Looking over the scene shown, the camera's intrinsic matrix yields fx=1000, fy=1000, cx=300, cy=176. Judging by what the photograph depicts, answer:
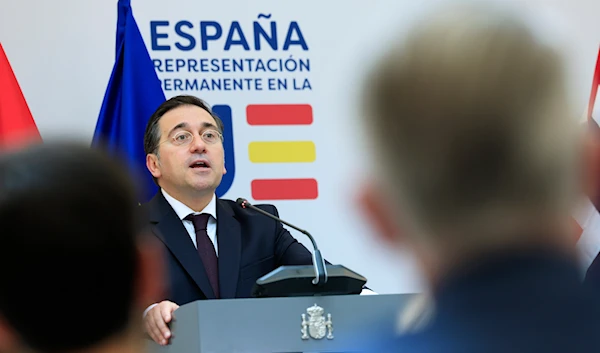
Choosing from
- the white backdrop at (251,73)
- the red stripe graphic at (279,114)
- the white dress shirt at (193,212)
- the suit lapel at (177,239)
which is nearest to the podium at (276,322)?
the suit lapel at (177,239)

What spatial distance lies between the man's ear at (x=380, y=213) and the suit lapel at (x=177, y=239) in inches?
99.4

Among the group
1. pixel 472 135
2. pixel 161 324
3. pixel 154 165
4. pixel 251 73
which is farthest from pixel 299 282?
pixel 251 73

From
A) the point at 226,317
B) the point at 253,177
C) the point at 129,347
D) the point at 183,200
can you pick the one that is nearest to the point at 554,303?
the point at 129,347

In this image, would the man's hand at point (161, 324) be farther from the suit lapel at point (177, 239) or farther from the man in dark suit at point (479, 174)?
the man in dark suit at point (479, 174)

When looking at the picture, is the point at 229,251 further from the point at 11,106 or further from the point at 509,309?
the point at 509,309

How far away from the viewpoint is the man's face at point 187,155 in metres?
3.85

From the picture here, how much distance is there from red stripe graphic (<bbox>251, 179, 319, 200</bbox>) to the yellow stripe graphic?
0.33ft

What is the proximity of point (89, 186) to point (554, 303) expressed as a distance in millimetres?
489

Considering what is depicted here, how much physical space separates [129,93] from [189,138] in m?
0.58

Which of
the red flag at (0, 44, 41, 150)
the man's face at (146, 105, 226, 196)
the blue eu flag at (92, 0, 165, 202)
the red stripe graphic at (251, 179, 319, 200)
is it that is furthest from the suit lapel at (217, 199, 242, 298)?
the red flag at (0, 44, 41, 150)

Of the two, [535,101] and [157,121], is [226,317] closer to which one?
[157,121]

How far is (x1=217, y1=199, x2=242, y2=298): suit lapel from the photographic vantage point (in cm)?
355

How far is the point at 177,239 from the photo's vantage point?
3.62 meters

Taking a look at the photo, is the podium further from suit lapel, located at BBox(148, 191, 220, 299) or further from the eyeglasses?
the eyeglasses
